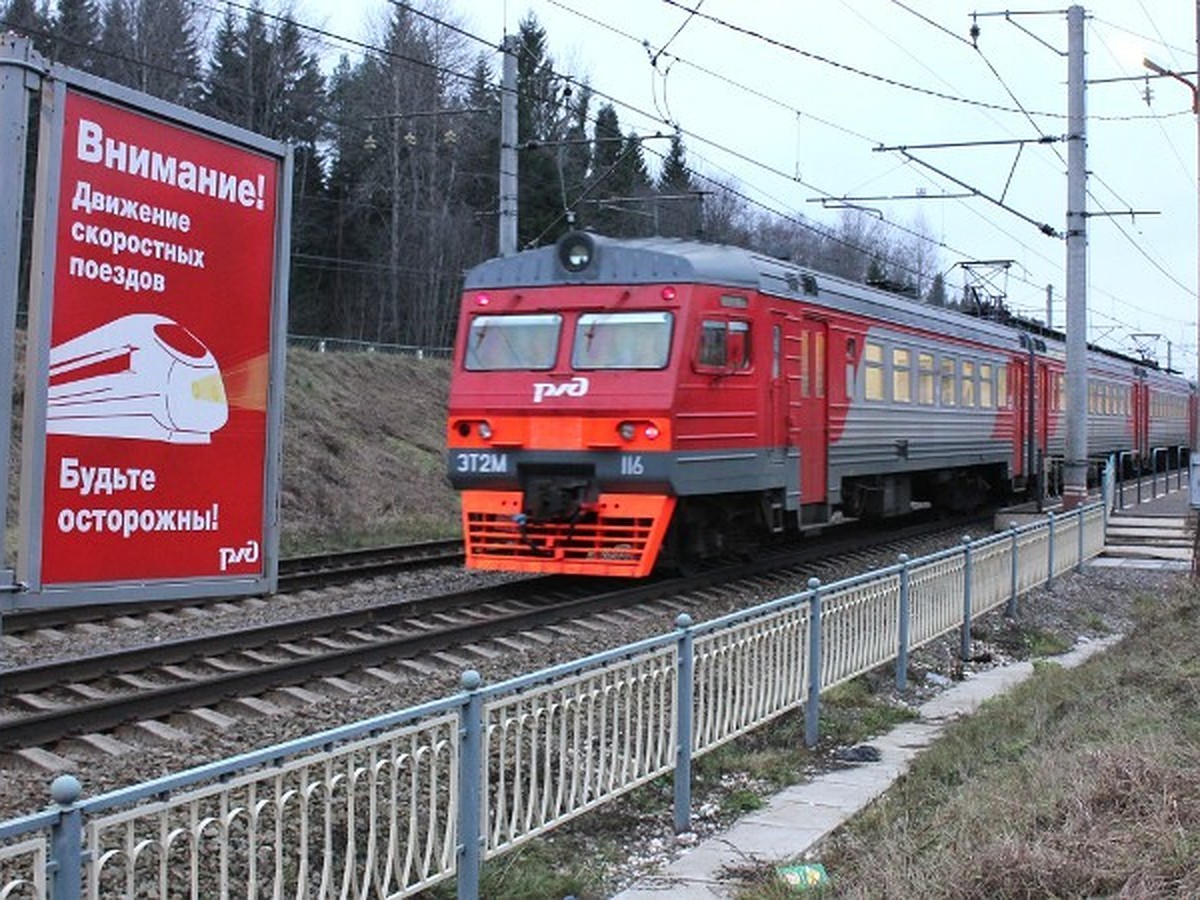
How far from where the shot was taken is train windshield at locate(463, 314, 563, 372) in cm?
1347

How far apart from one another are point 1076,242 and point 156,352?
60.8 ft

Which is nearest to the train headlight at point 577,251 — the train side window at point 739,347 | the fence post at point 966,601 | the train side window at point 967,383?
the train side window at point 739,347

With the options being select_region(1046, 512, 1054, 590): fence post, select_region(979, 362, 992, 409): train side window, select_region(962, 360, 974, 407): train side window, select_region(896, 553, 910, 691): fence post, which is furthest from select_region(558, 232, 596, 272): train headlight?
select_region(979, 362, 992, 409): train side window

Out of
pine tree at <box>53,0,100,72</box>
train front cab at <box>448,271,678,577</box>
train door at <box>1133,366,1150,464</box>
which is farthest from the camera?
pine tree at <box>53,0,100,72</box>

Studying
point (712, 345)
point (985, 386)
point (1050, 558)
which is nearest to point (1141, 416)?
point (985, 386)

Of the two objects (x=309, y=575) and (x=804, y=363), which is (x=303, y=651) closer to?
(x=309, y=575)

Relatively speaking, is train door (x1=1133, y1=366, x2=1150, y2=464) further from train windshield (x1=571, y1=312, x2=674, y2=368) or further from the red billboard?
the red billboard

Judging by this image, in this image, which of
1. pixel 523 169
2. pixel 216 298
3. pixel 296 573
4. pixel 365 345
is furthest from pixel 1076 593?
pixel 523 169

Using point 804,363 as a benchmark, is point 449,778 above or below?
below

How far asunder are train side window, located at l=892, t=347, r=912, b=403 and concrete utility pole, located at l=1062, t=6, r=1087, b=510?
3.69 m

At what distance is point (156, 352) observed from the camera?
4414 mm

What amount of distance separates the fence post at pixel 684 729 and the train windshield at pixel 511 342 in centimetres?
690

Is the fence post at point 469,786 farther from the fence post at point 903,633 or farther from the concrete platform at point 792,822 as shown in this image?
the fence post at point 903,633

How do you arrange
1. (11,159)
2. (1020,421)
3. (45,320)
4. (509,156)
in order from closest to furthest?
(11,159) < (45,320) < (509,156) < (1020,421)
